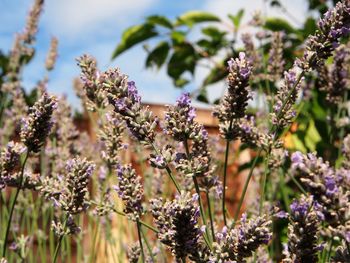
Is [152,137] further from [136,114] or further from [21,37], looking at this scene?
[21,37]

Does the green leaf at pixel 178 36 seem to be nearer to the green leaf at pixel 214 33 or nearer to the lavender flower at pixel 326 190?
the green leaf at pixel 214 33

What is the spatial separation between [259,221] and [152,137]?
24cm

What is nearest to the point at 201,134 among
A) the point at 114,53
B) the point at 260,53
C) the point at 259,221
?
the point at 259,221

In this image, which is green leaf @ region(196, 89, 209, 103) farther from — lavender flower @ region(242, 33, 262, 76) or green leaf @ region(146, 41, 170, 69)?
lavender flower @ region(242, 33, 262, 76)

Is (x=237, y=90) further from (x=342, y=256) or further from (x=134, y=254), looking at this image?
(x=134, y=254)

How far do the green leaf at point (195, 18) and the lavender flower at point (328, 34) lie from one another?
200 centimetres

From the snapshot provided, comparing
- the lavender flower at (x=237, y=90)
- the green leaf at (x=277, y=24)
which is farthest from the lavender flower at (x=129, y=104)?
the green leaf at (x=277, y=24)

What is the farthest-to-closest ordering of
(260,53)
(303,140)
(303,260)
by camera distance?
(303,140), (260,53), (303,260)

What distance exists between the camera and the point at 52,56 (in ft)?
9.53

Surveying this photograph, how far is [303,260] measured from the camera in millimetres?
893

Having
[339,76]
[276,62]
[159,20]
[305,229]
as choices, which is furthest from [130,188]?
[159,20]

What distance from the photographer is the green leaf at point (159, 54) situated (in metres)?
3.03

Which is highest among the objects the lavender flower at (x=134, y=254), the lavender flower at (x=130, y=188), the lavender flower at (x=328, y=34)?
the lavender flower at (x=328, y=34)

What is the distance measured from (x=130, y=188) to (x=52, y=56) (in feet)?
6.33
